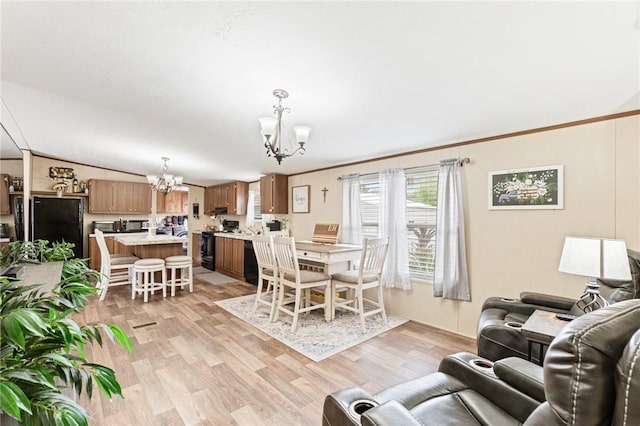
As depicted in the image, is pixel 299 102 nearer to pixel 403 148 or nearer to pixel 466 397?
pixel 403 148

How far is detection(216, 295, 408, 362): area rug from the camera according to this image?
2.88 metres

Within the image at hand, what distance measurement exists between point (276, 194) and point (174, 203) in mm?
4336

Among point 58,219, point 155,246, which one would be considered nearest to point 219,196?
point 155,246

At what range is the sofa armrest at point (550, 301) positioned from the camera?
7.40ft

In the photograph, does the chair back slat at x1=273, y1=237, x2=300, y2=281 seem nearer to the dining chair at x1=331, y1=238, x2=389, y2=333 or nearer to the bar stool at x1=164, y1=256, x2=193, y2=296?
the dining chair at x1=331, y1=238, x2=389, y2=333

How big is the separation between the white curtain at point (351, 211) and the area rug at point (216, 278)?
2.73 meters

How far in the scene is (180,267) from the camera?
15.7 feet

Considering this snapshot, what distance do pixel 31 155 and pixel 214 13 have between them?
6.77 meters

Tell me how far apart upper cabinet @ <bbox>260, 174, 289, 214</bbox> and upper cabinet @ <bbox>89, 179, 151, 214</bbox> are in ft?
11.6

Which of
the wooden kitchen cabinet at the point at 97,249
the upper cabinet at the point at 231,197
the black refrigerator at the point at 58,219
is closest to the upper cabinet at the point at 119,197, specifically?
the black refrigerator at the point at 58,219

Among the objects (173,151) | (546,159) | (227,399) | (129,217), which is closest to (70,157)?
(129,217)

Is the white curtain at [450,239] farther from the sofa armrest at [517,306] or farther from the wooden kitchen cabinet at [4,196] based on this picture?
the wooden kitchen cabinet at [4,196]

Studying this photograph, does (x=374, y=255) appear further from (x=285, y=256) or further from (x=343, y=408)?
(x=343, y=408)

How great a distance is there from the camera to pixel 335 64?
6.30ft
